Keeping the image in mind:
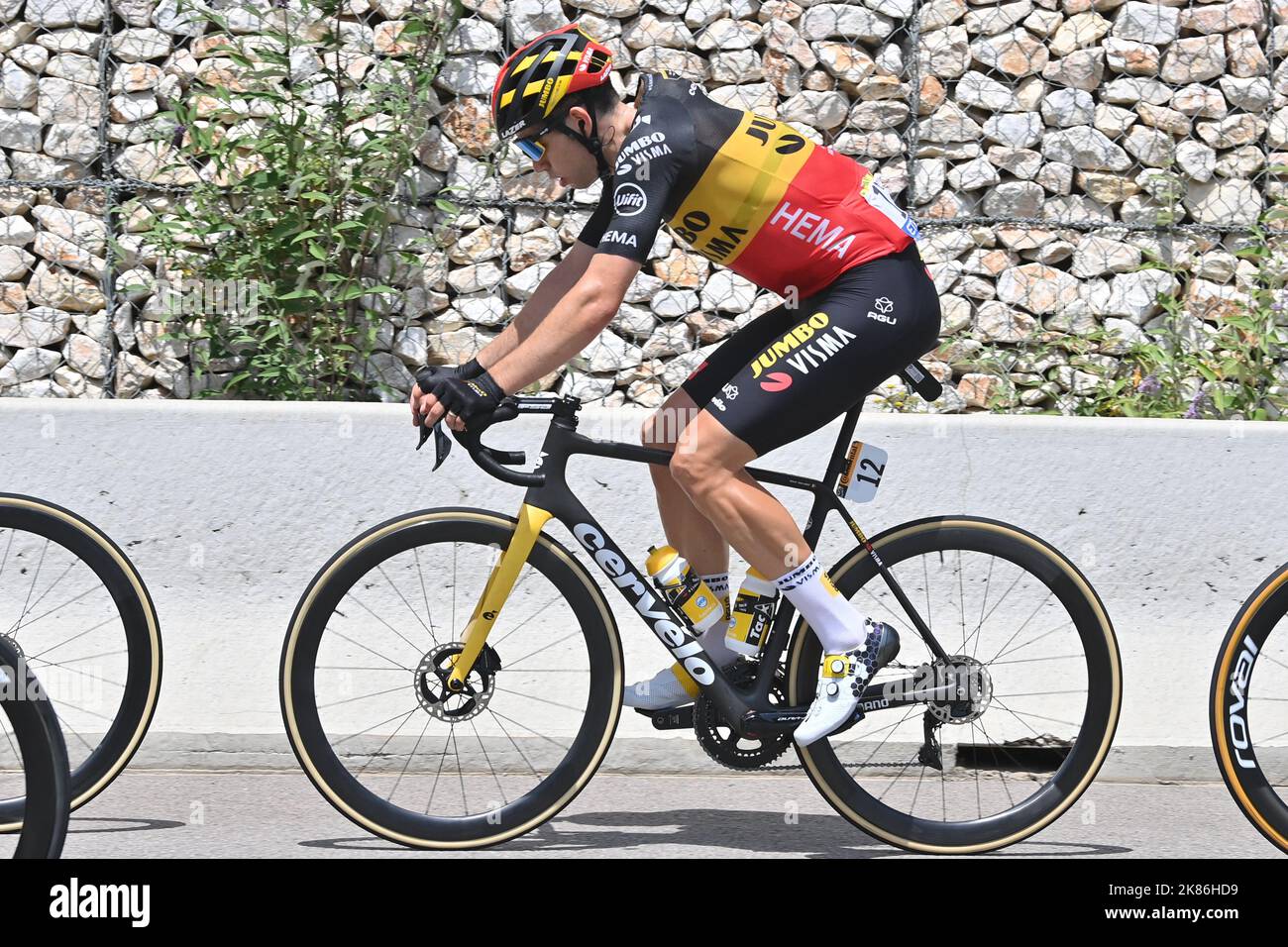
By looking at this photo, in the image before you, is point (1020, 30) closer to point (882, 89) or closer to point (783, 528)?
point (882, 89)

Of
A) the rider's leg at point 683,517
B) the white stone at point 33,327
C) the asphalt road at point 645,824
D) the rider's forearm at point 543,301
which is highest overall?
the rider's forearm at point 543,301

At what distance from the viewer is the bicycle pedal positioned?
388 cm

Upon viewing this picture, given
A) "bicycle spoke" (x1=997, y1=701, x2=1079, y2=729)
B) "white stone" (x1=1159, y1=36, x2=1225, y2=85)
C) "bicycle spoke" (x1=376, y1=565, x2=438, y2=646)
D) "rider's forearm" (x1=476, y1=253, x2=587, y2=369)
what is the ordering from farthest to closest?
"white stone" (x1=1159, y1=36, x2=1225, y2=85)
"bicycle spoke" (x1=997, y1=701, x2=1079, y2=729)
"rider's forearm" (x1=476, y1=253, x2=587, y2=369)
"bicycle spoke" (x1=376, y1=565, x2=438, y2=646)

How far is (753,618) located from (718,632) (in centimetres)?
10

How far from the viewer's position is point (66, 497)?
4805 millimetres

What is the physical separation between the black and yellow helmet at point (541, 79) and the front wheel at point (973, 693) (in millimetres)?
1440

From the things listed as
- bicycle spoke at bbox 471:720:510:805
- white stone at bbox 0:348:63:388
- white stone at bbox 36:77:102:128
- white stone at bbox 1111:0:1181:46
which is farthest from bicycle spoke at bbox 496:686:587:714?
white stone at bbox 1111:0:1181:46

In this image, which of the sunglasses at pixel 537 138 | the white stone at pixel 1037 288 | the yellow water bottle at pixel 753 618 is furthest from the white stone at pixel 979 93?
the yellow water bottle at pixel 753 618

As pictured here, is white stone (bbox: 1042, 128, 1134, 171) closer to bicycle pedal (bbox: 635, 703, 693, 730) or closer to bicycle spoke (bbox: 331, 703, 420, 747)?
bicycle pedal (bbox: 635, 703, 693, 730)

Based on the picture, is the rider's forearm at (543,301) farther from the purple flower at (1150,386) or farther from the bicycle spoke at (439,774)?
the purple flower at (1150,386)

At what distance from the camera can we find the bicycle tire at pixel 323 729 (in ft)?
12.5

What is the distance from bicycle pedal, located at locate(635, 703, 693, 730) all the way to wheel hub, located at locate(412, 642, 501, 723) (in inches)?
17.8
